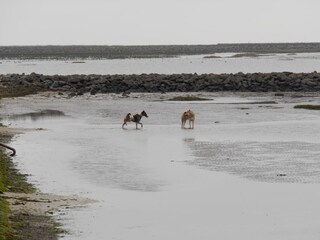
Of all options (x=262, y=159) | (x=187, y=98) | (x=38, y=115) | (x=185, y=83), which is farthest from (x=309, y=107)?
(x=262, y=159)

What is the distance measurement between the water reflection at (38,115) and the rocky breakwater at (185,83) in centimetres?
1548

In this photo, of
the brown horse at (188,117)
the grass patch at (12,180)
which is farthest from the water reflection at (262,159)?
the grass patch at (12,180)

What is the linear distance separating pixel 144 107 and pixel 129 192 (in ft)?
88.1

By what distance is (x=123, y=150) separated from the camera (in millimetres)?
26922

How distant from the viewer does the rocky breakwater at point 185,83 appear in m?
59.8

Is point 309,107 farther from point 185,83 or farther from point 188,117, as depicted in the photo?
point 185,83

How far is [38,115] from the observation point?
40.8m

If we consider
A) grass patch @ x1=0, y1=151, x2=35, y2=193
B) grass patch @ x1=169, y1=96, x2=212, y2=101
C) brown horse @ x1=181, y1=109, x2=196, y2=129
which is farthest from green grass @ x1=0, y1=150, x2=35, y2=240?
grass patch @ x1=169, y1=96, x2=212, y2=101

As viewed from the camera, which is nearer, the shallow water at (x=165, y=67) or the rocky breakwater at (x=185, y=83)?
the rocky breakwater at (x=185, y=83)

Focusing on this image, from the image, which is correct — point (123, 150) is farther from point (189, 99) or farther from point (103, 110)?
point (189, 99)

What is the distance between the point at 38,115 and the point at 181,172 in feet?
64.1

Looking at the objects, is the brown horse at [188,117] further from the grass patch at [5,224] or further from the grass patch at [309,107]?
the grass patch at [5,224]

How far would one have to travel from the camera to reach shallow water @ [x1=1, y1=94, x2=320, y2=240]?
1599 cm

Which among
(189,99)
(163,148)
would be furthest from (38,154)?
(189,99)
